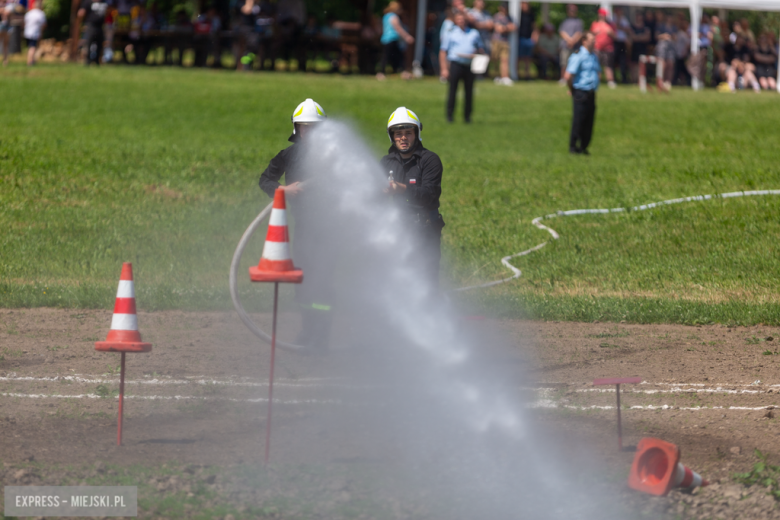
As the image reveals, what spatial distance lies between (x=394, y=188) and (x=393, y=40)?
21.0 meters

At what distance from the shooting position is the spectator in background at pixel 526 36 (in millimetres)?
29936

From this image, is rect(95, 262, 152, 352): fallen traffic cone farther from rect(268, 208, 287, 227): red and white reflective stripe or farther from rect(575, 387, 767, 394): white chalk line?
rect(575, 387, 767, 394): white chalk line

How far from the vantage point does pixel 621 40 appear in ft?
98.9

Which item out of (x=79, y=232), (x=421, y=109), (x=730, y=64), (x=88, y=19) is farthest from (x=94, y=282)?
(x=730, y=64)

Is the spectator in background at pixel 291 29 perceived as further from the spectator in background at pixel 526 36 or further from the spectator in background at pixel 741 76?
the spectator in background at pixel 741 76

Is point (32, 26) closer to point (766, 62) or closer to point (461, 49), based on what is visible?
point (461, 49)

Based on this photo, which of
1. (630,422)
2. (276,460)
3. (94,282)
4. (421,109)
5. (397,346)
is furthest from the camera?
(421,109)

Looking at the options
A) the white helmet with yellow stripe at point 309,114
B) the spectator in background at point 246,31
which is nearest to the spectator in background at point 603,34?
the spectator in background at point 246,31

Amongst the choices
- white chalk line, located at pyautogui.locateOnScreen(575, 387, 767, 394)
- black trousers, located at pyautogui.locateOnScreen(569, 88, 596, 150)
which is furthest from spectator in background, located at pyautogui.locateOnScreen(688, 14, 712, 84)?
white chalk line, located at pyautogui.locateOnScreen(575, 387, 767, 394)

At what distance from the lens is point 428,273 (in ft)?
26.3

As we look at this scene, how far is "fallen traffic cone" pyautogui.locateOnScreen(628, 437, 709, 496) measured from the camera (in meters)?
4.97

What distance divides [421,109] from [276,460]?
58.0ft

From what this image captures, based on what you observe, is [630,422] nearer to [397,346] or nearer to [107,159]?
[397,346]

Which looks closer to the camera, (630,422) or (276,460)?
(276,460)
